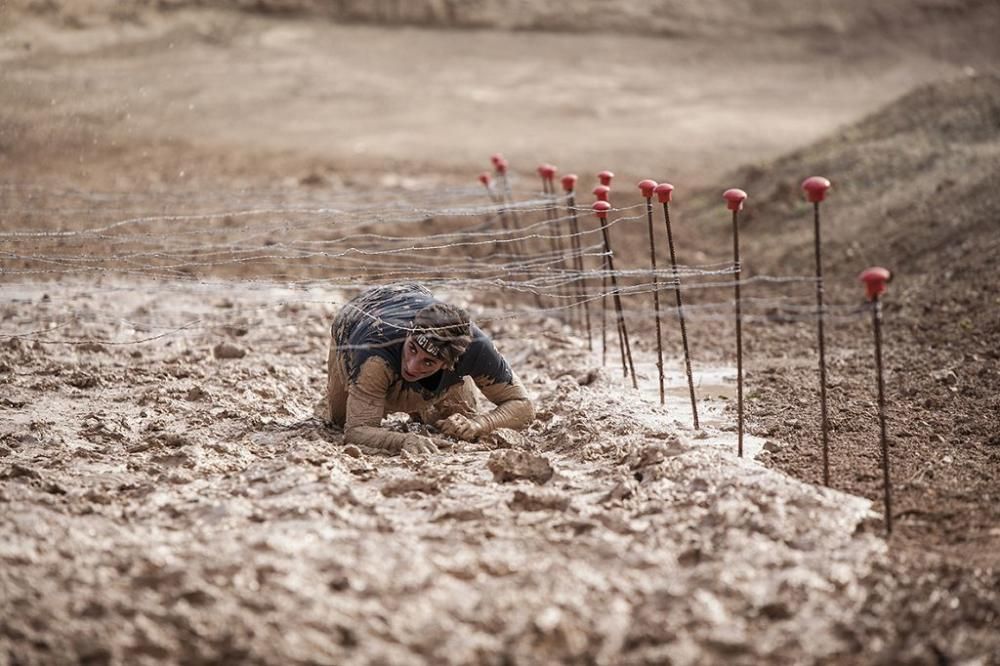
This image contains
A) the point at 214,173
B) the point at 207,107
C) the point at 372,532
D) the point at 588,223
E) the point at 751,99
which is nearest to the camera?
Result: the point at 372,532

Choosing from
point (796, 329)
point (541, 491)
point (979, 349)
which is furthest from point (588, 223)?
point (541, 491)

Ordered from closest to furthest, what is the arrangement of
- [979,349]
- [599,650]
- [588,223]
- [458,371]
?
[599,650] < [458,371] < [979,349] < [588,223]

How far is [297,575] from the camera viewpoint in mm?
4168

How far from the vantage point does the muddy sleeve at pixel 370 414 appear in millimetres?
5824

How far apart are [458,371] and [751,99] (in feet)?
55.5

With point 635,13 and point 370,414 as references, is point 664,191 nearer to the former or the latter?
point 370,414

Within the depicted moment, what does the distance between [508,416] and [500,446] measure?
0.21 metres

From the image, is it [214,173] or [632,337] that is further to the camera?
[214,173]

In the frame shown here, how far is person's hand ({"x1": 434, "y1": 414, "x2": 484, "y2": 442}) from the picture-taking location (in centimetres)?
604

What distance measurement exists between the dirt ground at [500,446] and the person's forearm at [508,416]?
0.11 meters

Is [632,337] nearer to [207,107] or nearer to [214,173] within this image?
[214,173]

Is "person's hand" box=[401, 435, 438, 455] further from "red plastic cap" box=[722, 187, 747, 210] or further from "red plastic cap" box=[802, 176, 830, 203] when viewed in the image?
"red plastic cap" box=[802, 176, 830, 203]

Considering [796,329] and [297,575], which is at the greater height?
[297,575]

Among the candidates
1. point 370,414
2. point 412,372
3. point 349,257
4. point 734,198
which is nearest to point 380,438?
point 370,414
